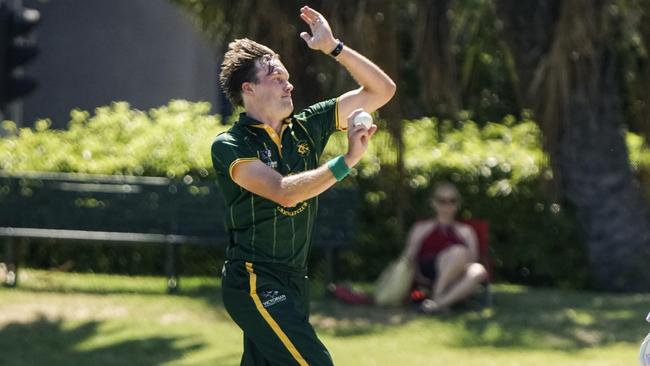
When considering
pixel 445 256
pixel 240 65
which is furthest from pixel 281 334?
pixel 445 256

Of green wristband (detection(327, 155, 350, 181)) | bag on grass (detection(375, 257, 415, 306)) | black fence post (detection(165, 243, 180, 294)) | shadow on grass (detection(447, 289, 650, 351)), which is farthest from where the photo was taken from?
black fence post (detection(165, 243, 180, 294))

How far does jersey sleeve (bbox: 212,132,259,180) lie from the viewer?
5.08 meters

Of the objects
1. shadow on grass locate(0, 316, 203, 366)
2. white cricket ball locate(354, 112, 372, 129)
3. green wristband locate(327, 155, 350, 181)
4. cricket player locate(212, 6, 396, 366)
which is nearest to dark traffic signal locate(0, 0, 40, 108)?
shadow on grass locate(0, 316, 203, 366)

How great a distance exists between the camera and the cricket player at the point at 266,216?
5.14m

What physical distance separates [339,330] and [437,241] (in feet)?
4.19

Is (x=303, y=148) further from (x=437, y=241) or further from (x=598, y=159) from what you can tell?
(x=598, y=159)

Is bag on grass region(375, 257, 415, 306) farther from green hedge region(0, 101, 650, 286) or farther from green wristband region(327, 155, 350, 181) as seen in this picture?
green wristband region(327, 155, 350, 181)

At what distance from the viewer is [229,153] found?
511 centimetres

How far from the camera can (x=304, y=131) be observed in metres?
5.42

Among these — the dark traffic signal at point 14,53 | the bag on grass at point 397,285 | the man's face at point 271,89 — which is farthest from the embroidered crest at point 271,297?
the bag on grass at point 397,285

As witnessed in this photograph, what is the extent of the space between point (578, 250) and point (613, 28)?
1.88 metres

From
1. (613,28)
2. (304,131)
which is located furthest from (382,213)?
(304,131)

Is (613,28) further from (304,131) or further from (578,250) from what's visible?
(304,131)

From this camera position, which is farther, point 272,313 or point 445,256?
point 445,256
